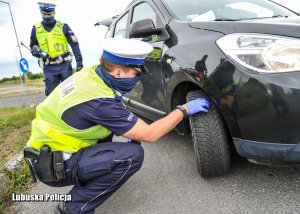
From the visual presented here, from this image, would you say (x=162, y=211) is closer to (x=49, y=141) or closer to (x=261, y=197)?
(x=261, y=197)

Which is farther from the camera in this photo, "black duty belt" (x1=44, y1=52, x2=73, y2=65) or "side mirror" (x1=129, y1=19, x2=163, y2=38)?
"black duty belt" (x1=44, y1=52, x2=73, y2=65)

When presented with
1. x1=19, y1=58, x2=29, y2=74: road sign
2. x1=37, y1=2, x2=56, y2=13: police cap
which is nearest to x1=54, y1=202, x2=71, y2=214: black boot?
x1=37, y1=2, x2=56, y2=13: police cap

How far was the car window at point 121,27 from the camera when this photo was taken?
4.15 meters

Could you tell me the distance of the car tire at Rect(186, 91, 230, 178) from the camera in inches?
94.3

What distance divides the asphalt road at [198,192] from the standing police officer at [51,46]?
106 inches

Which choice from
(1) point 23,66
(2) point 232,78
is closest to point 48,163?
(2) point 232,78

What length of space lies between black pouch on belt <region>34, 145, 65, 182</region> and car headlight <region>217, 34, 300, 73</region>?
1257 mm

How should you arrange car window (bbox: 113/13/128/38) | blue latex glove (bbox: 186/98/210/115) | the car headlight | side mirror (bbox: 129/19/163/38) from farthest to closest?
Answer: car window (bbox: 113/13/128/38) < side mirror (bbox: 129/19/163/38) < blue latex glove (bbox: 186/98/210/115) < the car headlight

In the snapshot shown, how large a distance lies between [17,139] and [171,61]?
2.51 metres

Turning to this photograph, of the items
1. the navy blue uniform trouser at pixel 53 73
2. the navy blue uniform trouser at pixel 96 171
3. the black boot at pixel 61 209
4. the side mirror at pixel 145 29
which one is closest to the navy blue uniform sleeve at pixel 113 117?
the navy blue uniform trouser at pixel 96 171

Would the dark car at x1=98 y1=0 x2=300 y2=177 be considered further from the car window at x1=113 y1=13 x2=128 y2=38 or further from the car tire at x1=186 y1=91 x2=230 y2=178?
the car window at x1=113 y1=13 x2=128 y2=38

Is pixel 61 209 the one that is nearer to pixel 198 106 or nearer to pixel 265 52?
pixel 198 106

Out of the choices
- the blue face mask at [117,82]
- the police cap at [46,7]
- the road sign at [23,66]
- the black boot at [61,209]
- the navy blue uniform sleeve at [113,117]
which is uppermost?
the blue face mask at [117,82]

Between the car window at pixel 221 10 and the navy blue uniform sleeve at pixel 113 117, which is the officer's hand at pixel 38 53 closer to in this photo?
the car window at pixel 221 10
